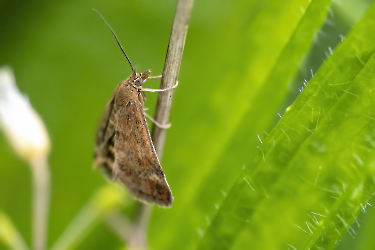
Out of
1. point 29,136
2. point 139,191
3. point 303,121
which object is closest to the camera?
point 303,121

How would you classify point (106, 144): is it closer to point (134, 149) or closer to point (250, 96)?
point (134, 149)

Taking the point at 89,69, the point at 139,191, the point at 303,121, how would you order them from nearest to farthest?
the point at 303,121
the point at 139,191
the point at 89,69

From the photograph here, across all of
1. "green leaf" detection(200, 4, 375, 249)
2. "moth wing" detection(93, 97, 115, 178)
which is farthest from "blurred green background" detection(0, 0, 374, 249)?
"green leaf" detection(200, 4, 375, 249)

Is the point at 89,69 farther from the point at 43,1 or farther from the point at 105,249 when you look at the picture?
the point at 105,249

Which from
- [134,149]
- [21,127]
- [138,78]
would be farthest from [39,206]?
[138,78]

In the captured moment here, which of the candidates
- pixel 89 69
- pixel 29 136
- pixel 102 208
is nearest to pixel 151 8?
pixel 89 69
